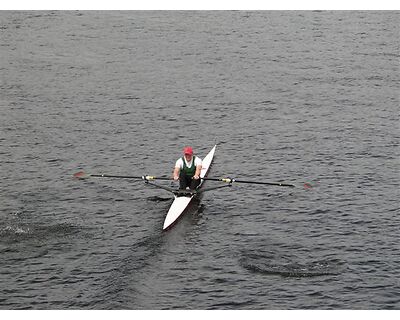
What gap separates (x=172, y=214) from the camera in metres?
38.6

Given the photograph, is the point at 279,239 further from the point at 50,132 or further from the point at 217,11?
the point at 217,11

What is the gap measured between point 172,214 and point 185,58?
33320mm

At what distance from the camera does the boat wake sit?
3353cm

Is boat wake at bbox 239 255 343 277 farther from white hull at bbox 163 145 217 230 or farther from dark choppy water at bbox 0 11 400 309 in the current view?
white hull at bbox 163 145 217 230

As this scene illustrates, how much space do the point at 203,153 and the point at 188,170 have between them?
32.3 ft

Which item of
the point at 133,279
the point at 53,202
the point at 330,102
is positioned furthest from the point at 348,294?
the point at 330,102

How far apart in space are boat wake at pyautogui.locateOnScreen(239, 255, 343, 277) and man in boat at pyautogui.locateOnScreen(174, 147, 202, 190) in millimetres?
6650

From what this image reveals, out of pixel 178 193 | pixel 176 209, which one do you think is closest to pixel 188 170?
pixel 178 193

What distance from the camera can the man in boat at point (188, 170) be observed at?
40.0 meters

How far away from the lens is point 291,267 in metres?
34.1

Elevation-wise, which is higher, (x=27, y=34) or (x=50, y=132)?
(x=27, y=34)

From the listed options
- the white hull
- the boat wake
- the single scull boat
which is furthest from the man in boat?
the boat wake

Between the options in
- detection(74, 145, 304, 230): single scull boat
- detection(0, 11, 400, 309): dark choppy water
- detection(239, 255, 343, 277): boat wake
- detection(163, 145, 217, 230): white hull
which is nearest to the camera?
detection(0, 11, 400, 309): dark choppy water

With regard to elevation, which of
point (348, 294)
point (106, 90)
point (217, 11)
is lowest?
point (348, 294)
